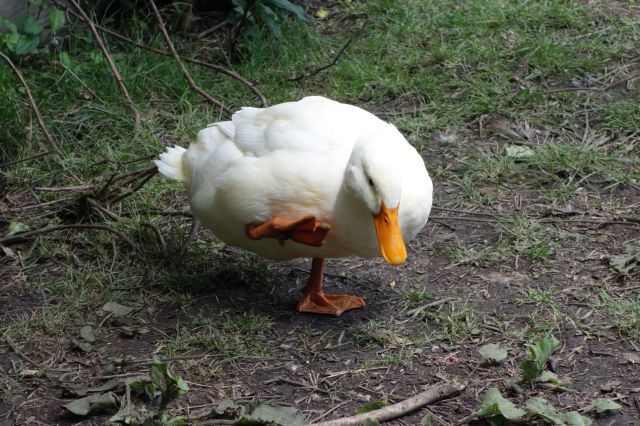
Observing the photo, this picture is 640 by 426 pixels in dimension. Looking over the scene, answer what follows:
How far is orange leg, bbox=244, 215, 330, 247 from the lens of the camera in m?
3.26

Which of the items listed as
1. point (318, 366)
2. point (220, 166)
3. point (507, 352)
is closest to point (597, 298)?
point (507, 352)

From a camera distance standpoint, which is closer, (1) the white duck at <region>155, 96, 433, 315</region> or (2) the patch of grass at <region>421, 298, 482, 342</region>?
(1) the white duck at <region>155, 96, 433, 315</region>

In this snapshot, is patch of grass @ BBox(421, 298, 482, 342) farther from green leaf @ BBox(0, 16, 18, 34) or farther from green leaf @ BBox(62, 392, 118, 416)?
green leaf @ BBox(0, 16, 18, 34)

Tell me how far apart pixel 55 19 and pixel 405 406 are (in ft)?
10.7

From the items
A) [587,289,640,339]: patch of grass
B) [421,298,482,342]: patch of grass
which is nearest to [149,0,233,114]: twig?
[421,298,482,342]: patch of grass

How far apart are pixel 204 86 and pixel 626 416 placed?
3198 mm

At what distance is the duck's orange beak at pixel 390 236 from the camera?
3135 millimetres

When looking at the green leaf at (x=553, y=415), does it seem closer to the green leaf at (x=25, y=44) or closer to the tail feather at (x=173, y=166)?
the tail feather at (x=173, y=166)

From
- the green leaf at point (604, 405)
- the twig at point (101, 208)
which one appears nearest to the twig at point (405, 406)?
the green leaf at point (604, 405)

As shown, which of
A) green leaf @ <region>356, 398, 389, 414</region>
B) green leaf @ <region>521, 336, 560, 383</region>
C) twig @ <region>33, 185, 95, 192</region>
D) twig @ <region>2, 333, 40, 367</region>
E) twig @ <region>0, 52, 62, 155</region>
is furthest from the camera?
twig @ <region>0, 52, 62, 155</region>

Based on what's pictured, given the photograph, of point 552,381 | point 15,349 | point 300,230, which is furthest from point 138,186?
point 552,381

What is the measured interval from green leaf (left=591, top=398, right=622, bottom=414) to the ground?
0.03 m

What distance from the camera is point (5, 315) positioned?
3654 mm

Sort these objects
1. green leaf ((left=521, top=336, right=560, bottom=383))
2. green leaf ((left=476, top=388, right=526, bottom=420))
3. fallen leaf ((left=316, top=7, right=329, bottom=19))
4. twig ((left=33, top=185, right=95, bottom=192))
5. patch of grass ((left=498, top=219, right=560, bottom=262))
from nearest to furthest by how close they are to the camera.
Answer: green leaf ((left=476, top=388, right=526, bottom=420)), green leaf ((left=521, top=336, right=560, bottom=383)), patch of grass ((left=498, top=219, right=560, bottom=262)), twig ((left=33, top=185, right=95, bottom=192)), fallen leaf ((left=316, top=7, right=329, bottom=19))
